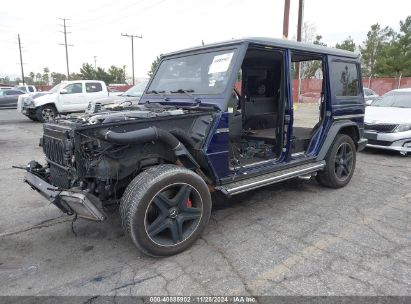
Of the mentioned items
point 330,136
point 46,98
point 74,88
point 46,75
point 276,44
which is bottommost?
point 330,136

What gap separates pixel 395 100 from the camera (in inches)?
369

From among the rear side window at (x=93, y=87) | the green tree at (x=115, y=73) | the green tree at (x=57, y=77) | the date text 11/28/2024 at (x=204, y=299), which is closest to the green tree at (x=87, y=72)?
the green tree at (x=115, y=73)

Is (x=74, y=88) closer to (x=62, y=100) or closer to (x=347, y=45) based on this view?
(x=62, y=100)

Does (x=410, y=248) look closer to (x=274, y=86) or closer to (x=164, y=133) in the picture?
(x=164, y=133)

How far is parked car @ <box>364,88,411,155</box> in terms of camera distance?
26.0 ft

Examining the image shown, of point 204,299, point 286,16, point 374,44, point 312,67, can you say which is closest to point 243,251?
point 204,299

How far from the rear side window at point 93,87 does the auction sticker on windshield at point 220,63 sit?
12.8m

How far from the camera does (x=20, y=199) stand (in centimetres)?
523

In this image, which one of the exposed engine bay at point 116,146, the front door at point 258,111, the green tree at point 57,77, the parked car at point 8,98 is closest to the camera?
the exposed engine bay at point 116,146

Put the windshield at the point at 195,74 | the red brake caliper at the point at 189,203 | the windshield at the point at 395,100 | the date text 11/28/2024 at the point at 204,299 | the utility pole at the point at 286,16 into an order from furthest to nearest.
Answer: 1. the utility pole at the point at 286,16
2. the windshield at the point at 395,100
3. the windshield at the point at 195,74
4. the red brake caliper at the point at 189,203
5. the date text 11/28/2024 at the point at 204,299

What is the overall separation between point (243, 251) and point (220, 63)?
2148mm

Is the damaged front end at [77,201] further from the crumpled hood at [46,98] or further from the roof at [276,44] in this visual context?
the crumpled hood at [46,98]

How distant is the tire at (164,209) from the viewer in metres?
3.11

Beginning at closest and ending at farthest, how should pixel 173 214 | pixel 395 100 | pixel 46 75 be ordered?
1. pixel 173 214
2. pixel 395 100
3. pixel 46 75
